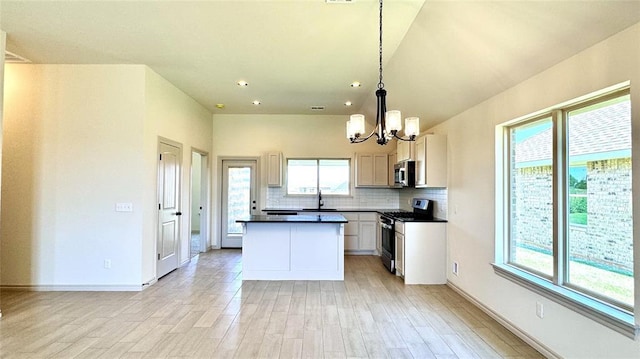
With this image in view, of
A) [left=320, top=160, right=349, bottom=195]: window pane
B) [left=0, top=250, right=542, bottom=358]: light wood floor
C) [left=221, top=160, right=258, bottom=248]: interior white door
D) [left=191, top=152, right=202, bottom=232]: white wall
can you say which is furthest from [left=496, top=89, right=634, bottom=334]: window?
Answer: [left=191, top=152, right=202, bottom=232]: white wall

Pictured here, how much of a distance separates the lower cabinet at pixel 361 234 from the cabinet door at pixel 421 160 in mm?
1847

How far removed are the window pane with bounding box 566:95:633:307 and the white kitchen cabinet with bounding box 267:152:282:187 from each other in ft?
16.9

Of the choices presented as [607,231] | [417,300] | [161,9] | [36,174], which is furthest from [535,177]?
[36,174]

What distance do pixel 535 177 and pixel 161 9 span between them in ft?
12.6

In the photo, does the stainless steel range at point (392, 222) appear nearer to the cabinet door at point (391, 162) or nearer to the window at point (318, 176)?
the cabinet door at point (391, 162)

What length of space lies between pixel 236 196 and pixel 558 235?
5966 mm

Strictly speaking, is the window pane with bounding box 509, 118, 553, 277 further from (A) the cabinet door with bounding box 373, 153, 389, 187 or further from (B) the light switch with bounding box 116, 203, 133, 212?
(B) the light switch with bounding box 116, 203, 133, 212

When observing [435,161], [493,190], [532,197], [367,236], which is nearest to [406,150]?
[435,161]

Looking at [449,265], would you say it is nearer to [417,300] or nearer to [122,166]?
[417,300]

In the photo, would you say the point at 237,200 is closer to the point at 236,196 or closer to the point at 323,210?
the point at 236,196

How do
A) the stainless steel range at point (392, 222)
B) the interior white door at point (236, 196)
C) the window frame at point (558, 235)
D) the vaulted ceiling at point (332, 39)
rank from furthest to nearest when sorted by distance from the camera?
the interior white door at point (236, 196) → the stainless steel range at point (392, 222) → the vaulted ceiling at point (332, 39) → the window frame at point (558, 235)

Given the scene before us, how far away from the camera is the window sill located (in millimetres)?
1924

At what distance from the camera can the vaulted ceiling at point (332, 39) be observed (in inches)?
90.1

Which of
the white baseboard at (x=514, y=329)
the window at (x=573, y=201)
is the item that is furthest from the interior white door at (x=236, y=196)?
the window at (x=573, y=201)
